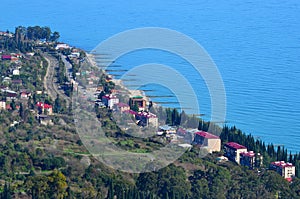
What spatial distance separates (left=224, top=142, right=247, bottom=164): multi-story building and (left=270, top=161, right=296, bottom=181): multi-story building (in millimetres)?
679

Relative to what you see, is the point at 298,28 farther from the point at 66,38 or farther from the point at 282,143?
the point at 282,143

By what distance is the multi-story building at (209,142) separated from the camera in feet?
38.7

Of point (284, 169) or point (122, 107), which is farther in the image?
point (122, 107)

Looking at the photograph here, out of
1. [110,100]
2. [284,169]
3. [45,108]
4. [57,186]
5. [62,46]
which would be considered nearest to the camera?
[57,186]

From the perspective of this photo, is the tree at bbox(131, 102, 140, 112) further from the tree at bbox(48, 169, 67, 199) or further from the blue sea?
the tree at bbox(48, 169, 67, 199)

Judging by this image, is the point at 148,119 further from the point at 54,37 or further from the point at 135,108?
the point at 54,37

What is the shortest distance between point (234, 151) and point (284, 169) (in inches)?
42.9

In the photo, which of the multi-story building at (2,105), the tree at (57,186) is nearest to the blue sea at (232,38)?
the multi-story building at (2,105)

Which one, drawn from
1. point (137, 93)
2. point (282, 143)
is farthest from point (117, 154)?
point (137, 93)

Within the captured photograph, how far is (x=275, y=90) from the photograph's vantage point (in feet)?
54.1

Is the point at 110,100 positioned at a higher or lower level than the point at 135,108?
higher

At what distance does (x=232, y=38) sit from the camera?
23250 millimetres

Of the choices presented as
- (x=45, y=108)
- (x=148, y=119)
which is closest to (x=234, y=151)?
(x=148, y=119)

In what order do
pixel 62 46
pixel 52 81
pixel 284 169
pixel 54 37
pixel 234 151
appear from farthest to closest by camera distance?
pixel 54 37
pixel 62 46
pixel 52 81
pixel 234 151
pixel 284 169
